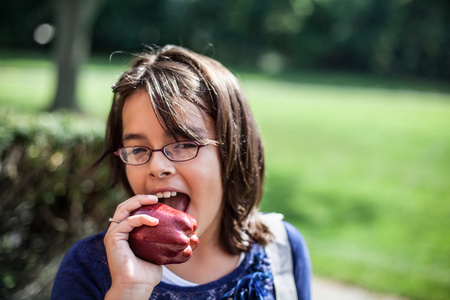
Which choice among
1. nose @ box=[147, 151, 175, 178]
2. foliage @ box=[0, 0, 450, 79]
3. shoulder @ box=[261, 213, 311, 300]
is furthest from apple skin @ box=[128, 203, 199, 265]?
foliage @ box=[0, 0, 450, 79]

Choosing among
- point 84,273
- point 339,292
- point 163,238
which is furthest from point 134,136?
point 339,292

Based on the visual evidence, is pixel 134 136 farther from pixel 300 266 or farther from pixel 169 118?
pixel 300 266

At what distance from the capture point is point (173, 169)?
1471 mm

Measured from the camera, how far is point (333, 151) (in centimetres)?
940

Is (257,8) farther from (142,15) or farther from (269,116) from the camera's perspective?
(269,116)

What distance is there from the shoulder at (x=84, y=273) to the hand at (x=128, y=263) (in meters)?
0.13

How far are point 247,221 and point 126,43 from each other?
39622 millimetres

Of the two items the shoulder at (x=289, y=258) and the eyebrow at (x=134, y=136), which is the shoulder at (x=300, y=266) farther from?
the eyebrow at (x=134, y=136)

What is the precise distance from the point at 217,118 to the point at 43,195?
1.79 metres

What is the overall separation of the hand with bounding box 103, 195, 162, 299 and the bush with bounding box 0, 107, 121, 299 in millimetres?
1339

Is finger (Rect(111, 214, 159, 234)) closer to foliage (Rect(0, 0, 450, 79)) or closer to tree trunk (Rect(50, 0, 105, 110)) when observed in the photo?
tree trunk (Rect(50, 0, 105, 110))

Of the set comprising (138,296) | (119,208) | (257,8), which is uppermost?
(257,8)

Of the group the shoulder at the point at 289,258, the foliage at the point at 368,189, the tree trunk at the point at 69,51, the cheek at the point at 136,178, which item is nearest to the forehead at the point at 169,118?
the cheek at the point at 136,178

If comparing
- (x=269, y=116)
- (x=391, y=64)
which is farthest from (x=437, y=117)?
(x=391, y=64)
